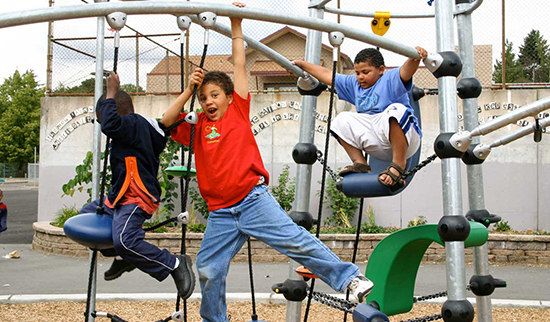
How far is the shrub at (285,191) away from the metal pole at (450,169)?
251 inches

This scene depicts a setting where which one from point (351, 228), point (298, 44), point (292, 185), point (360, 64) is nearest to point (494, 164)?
point (351, 228)

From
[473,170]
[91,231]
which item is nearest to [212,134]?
[91,231]

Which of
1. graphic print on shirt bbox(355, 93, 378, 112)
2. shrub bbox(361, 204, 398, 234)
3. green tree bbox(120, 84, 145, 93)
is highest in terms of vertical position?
green tree bbox(120, 84, 145, 93)

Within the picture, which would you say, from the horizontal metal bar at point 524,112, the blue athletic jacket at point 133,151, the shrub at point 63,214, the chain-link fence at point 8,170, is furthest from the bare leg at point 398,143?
the chain-link fence at point 8,170

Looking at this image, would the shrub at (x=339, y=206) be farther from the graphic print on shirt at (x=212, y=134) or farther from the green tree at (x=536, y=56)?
the graphic print on shirt at (x=212, y=134)

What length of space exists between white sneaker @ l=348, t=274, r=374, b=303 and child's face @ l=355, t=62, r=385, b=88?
1.42 metres

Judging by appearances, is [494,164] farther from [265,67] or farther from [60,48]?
[60,48]

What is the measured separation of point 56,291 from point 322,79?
4.31 metres

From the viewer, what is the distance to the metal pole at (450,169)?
290cm

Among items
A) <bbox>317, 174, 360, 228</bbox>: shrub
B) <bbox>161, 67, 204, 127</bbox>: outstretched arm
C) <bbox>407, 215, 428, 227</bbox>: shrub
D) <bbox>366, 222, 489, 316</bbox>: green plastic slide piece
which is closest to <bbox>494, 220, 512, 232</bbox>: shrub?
<bbox>407, 215, 428, 227</bbox>: shrub

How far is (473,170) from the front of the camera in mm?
3814

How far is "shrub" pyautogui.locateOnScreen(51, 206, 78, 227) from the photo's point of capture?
31.1 ft

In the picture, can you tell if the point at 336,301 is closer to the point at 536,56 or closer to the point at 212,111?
the point at 212,111

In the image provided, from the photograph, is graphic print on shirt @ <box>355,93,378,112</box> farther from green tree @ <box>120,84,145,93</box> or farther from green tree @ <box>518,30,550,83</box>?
green tree @ <box>120,84,145,93</box>
